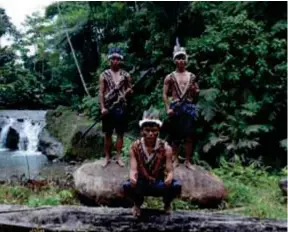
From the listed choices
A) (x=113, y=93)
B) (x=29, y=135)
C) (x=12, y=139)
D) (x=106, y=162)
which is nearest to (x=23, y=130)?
(x=29, y=135)

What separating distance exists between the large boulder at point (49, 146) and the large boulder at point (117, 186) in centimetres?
799

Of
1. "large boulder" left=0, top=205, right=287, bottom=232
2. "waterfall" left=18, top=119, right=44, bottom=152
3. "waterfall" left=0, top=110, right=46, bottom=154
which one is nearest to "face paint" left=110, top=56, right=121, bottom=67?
"large boulder" left=0, top=205, right=287, bottom=232

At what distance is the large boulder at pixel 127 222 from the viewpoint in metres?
4.34

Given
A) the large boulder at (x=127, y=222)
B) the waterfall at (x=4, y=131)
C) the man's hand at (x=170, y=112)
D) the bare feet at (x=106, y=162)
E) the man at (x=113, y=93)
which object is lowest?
the large boulder at (x=127, y=222)

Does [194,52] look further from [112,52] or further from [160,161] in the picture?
[160,161]

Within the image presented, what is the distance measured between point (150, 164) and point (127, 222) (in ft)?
1.93

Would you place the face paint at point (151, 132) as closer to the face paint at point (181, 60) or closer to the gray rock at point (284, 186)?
the face paint at point (181, 60)

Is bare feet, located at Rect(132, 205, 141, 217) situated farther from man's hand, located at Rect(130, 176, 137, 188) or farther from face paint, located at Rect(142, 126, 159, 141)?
face paint, located at Rect(142, 126, 159, 141)

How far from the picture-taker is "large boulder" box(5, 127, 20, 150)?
18047 mm

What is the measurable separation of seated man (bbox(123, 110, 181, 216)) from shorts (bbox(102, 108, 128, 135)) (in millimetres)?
1677

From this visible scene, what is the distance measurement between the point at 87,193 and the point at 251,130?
516 cm

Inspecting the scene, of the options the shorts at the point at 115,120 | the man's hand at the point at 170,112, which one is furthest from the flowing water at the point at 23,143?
the man's hand at the point at 170,112

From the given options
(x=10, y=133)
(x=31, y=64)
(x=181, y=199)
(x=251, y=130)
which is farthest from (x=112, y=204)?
(x=31, y=64)

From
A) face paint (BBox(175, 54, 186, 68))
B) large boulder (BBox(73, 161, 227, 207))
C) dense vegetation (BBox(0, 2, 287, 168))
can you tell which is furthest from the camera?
dense vegetation (BBox(0, 2, 287, 168))
